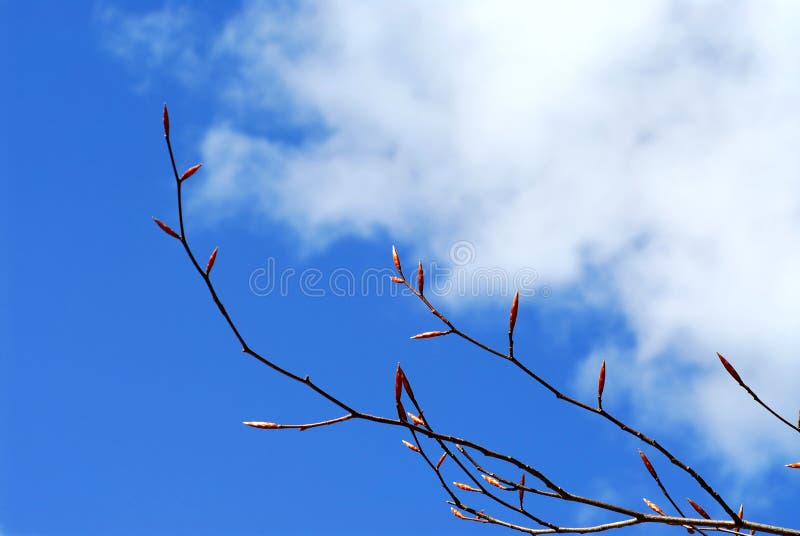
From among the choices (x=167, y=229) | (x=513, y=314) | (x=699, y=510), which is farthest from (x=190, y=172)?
(x=699, y=510)

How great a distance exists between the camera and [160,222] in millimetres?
2416

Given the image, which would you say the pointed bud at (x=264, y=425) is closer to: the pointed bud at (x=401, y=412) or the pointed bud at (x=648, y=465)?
the pointed bud at (x=401, y=412)

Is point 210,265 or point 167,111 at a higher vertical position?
point 167,111

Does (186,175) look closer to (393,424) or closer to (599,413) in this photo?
(393,424)

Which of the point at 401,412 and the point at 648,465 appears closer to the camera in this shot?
the point at 401,412

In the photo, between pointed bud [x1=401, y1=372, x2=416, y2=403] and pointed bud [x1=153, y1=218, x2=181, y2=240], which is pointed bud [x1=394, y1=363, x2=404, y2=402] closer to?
pointed bud [x1=401, y1=372, x2=416, y2=403]

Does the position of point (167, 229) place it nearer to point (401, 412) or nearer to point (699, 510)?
point (401, 412)

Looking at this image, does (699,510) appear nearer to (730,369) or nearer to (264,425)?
(730,369)

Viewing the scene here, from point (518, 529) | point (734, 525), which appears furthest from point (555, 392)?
point (734, 525)

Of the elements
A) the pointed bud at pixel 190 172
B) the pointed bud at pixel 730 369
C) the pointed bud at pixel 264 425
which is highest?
the pointed bud at pixel 190 172

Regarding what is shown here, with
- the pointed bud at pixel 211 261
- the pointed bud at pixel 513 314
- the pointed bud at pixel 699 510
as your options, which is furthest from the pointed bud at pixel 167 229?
the pointed bud at pixel 699 510

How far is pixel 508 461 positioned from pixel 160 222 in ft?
4.77

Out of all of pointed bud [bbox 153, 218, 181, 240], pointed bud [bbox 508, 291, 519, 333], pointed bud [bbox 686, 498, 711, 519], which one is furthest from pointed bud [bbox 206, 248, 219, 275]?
pointed bud [bbox 686, 498, 711, 519]

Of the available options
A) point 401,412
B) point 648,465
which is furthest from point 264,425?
point 648,465
